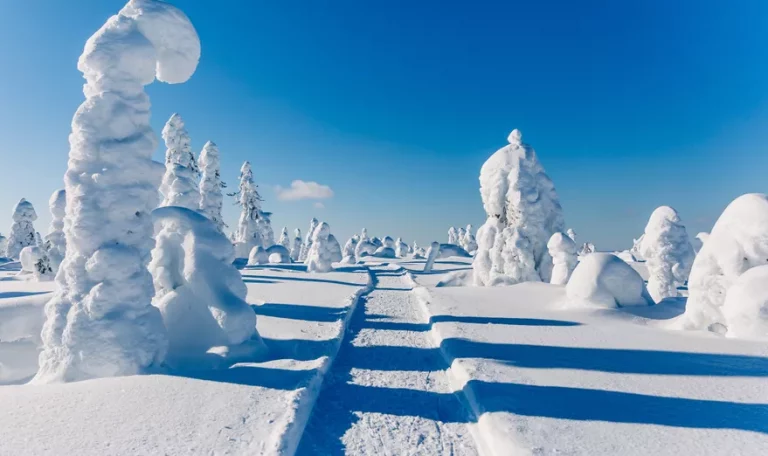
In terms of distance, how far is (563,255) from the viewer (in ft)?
76.3

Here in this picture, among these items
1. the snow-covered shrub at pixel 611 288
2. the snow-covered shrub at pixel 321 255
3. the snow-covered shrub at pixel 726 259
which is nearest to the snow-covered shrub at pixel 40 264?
the snow-covered shrub at pixel 321 255

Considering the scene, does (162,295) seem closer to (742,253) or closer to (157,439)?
(157,439)

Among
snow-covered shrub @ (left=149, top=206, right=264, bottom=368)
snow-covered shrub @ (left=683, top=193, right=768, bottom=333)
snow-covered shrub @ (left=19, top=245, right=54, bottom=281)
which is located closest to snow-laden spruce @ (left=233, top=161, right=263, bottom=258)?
snow-covered shrub @ (left=19, top=245, right=54, bottom=281)

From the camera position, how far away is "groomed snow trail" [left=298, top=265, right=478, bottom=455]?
17.7ft

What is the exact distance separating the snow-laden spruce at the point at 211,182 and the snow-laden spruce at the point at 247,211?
9.04m

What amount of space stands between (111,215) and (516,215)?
2124 cm

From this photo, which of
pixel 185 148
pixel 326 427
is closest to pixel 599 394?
pixel 326 427

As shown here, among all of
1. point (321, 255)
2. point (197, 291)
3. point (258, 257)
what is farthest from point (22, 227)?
point (197, 291)

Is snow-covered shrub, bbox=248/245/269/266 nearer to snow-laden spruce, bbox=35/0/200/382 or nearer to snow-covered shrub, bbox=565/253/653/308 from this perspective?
Answer: snow-covered shrub, bbox=565/253/653/308

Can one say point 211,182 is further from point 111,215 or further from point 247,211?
point 111,215

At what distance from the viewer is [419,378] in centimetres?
814

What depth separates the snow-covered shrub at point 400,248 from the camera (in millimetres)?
83312

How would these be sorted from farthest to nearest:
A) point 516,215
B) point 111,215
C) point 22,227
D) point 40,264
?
point 22,227
point 40,264
point 516,215
point 111,215

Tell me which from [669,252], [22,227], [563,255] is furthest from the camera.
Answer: [22,227]
